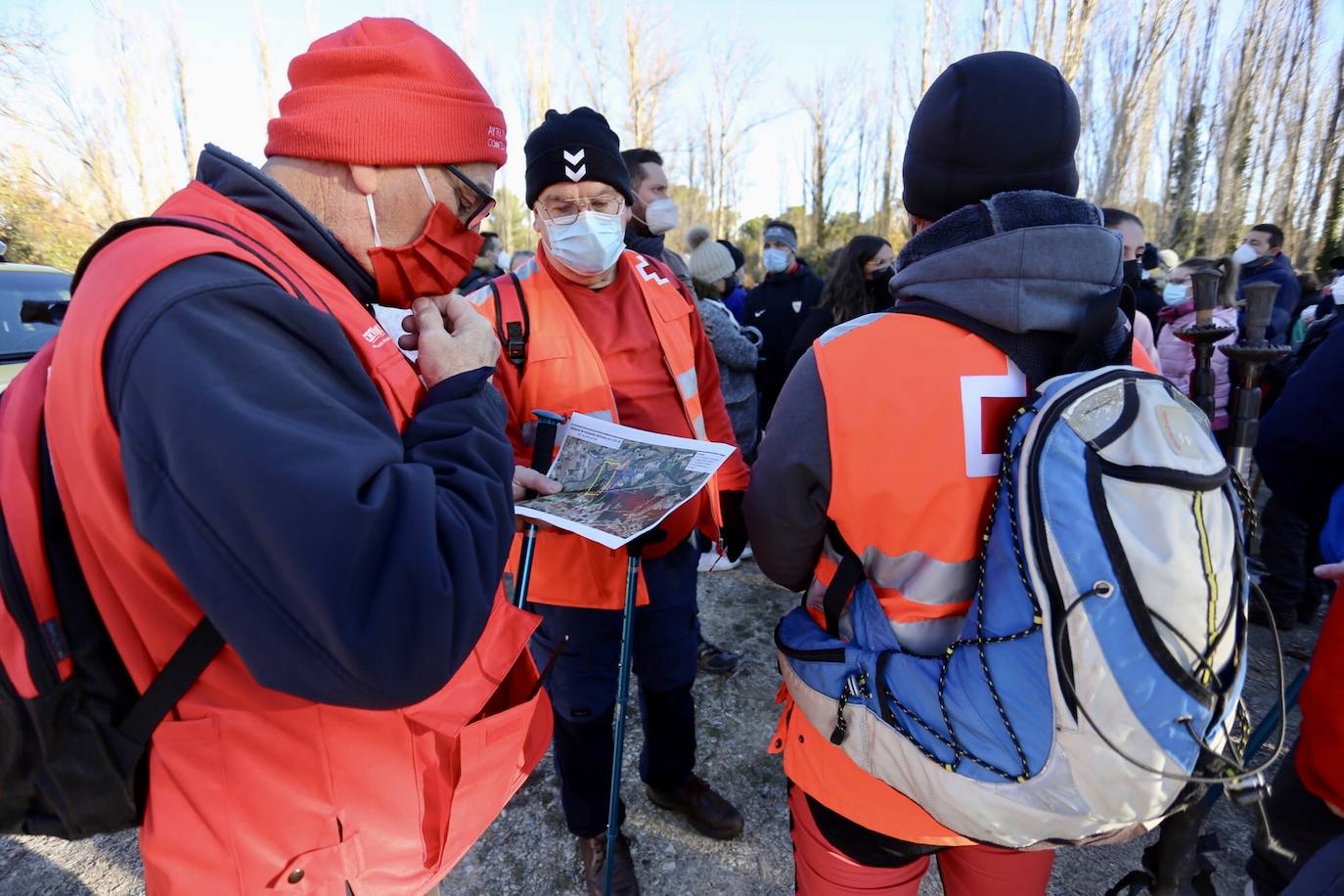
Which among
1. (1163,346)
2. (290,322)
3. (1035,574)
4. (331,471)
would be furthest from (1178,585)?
(1163,346)

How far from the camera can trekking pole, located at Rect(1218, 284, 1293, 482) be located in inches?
70.2

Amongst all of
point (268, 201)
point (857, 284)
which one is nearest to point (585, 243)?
point (268, 201)

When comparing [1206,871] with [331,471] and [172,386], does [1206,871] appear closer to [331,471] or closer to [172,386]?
[331,471]

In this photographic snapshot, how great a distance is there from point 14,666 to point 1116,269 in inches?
66.2

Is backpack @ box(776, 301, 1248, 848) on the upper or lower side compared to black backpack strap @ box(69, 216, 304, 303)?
lower

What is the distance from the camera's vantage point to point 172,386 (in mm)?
704

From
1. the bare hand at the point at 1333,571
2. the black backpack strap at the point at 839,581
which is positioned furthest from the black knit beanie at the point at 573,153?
the bare hand at the point at 1333,571

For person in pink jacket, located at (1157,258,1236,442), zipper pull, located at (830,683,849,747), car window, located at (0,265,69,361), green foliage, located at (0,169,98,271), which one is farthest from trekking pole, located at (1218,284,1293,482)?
green foliage, located at (0,169,98,271)

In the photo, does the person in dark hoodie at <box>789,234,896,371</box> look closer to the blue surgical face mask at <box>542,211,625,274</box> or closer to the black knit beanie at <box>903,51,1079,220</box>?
the blue surgical face mask at <box>542,211,625,274</box>

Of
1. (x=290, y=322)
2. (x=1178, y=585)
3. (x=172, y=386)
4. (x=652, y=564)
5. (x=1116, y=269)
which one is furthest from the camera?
(x=652, y=564)

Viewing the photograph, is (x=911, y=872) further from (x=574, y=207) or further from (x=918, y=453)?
(x=574, y=207)

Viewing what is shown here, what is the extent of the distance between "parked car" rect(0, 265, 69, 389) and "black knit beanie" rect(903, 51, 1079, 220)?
4.94 metres

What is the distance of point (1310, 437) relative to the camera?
1756mm

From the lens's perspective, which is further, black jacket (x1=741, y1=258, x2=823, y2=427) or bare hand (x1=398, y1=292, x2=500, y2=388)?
black jacket (x1=741, y1=258, x2=823, y2=427)
